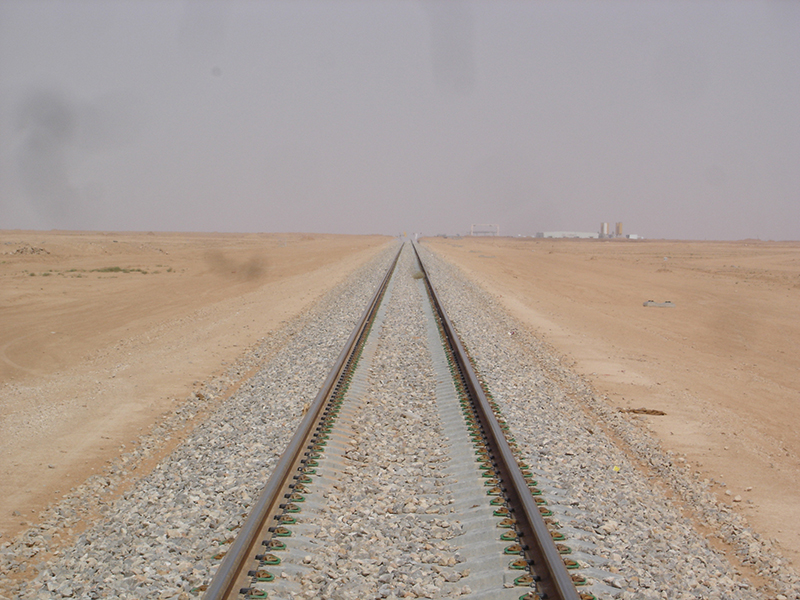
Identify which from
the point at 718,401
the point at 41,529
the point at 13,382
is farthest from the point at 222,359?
the point at 718,401

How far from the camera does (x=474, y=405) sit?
8.16 m

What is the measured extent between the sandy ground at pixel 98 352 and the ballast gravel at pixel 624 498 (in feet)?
17.5

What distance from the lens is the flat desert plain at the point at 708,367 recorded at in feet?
23.6

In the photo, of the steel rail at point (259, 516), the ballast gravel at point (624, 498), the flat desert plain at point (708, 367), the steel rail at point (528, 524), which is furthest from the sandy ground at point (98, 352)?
the flat desert plain at point (708, 367)

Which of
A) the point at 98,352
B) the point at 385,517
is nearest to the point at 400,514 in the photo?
the point at 385,517

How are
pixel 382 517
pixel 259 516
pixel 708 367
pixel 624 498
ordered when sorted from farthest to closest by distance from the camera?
pixel 708 367 → pixel 624 498 → pixel 382 517 → pixel 259 516

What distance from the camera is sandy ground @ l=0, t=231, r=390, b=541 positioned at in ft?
24.5

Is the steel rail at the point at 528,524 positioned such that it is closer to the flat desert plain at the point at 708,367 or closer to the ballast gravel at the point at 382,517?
the ballast gravel at the point at 382,517

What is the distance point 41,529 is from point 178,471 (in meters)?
1.34

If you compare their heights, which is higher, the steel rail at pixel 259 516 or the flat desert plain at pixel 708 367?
the steel rail at pixel 259 516

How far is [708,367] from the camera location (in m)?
14.6

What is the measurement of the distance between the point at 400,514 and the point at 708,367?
1205 centimetres

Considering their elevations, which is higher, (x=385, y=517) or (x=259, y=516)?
(x=259, y=516)

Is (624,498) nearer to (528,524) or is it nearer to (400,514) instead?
(528,524)
